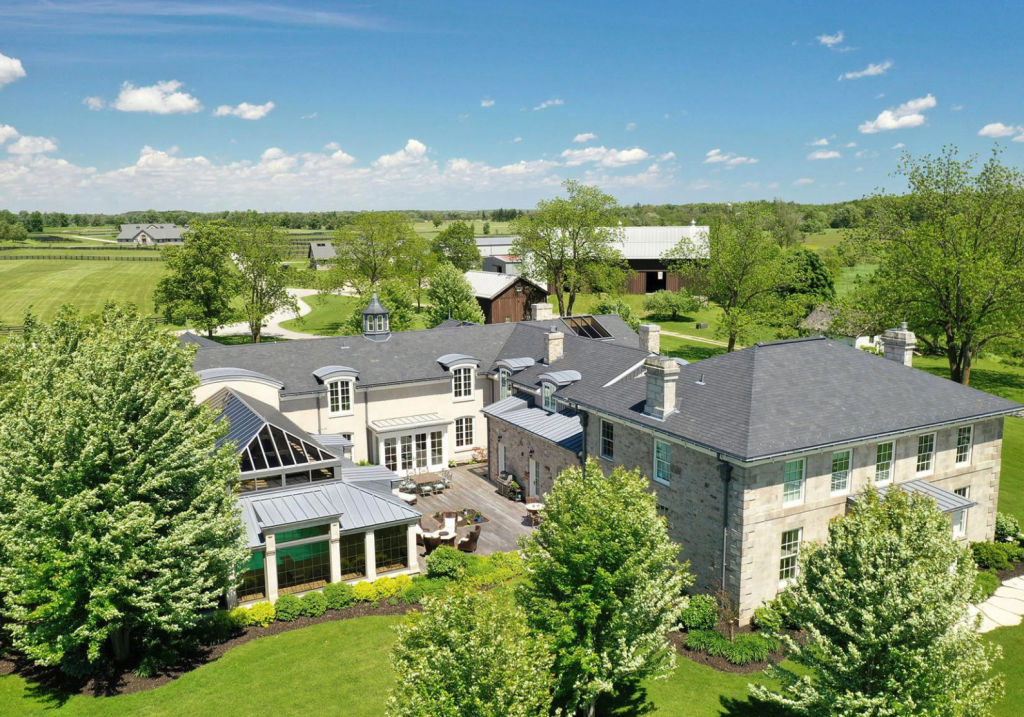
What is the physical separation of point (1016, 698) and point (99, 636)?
2563cm

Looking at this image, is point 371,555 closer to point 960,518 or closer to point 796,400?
point 796,400

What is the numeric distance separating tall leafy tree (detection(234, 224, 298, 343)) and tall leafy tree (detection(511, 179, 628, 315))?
24.8m

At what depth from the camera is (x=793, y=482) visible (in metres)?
23.8

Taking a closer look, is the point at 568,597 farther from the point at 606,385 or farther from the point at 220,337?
the point at 220,337

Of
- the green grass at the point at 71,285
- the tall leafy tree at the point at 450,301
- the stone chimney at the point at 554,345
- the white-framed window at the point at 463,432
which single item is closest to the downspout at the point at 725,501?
the stone chimney at the point at 554,345

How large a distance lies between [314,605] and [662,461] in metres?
13.8

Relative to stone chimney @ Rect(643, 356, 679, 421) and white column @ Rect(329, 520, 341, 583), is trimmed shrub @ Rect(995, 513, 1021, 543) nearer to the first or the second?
stone chimney @ Rect(643, 356, 679, 421)

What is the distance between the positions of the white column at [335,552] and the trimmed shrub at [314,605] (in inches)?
47.4

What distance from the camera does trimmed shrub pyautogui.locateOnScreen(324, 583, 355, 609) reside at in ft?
80.5

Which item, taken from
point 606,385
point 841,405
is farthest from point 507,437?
point 841,405

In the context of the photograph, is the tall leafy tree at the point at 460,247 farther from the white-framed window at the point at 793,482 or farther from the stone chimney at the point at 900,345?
the white-framed window at the point at 793,482

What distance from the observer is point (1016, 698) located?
64.0 feet

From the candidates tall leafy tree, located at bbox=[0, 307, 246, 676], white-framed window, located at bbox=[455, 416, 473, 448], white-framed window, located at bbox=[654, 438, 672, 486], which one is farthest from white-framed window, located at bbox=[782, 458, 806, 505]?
white-framed window, located at bbox=[455, 416, 473, 448]

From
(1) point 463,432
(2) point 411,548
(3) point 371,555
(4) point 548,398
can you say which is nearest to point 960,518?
(4) point 548,398
